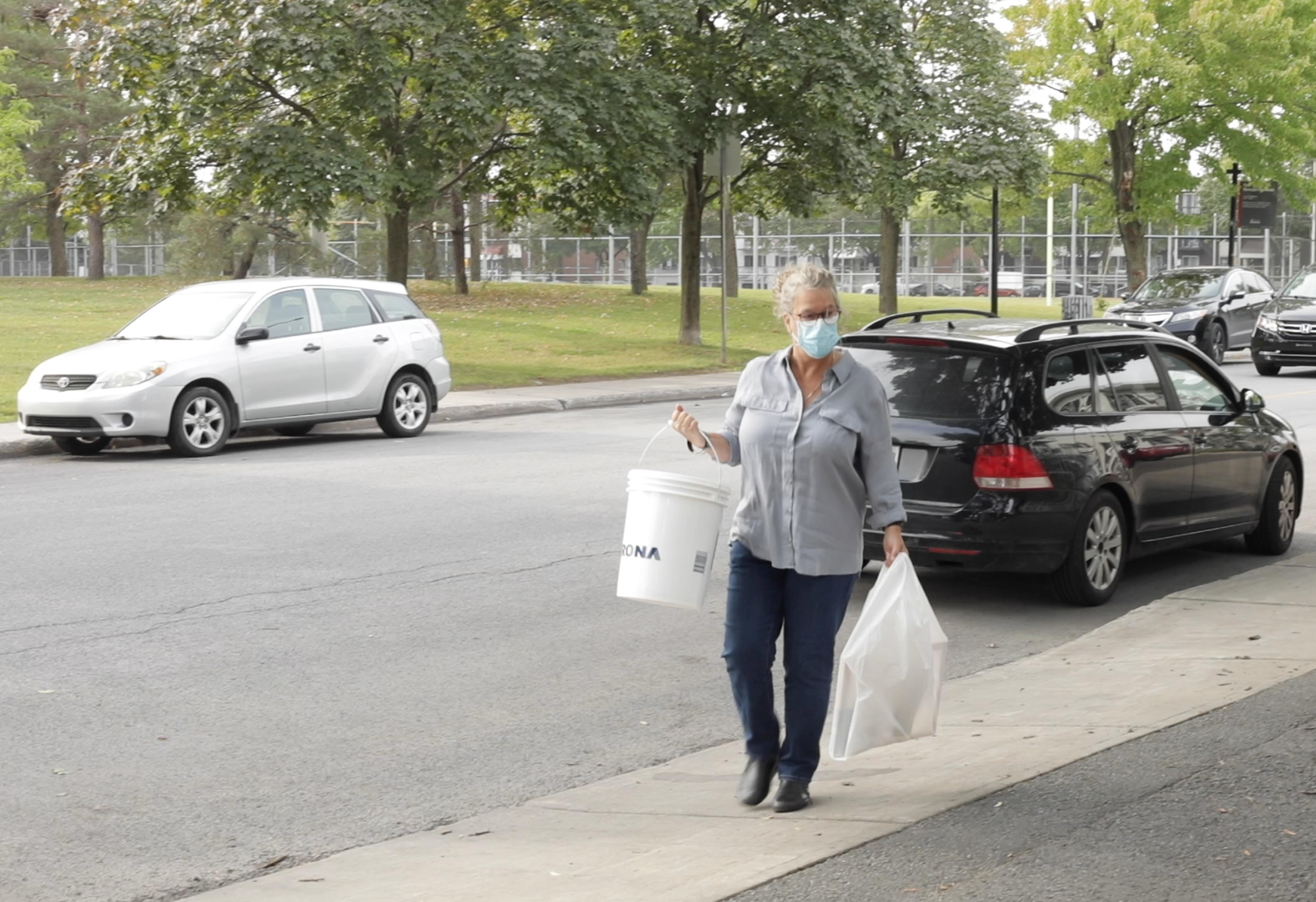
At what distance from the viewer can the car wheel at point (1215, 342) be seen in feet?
98.3

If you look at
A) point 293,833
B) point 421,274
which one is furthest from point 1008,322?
point 421,274

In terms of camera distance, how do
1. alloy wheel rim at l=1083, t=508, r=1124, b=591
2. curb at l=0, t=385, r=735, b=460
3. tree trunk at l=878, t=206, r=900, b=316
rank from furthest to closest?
tree trunk at l=878, t=206, r=900, b=316, curb at l=0, t=385, r=735, b=460, alloy wheel rim at l=1083, t=508, r=1124, b=591

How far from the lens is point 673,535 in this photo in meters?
5.42

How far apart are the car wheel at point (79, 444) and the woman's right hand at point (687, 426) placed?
455 inches

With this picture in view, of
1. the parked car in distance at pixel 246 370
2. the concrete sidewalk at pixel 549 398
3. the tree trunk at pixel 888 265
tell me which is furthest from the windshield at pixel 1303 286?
the parked car in distance at pixel 246 370

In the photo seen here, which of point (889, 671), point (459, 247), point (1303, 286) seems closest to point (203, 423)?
point (889, 671)

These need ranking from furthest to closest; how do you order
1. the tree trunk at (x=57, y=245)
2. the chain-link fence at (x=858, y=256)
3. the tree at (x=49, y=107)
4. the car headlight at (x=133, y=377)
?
1. the tree trunk at (x=57, y=245)
2. the chain-link fence at (x=858, y=256)
3. the tree at (x=49, y=107)
4. the car headlight at (x=133, y=377)

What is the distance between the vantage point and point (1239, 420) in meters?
10.3

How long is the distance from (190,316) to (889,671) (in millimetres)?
12641

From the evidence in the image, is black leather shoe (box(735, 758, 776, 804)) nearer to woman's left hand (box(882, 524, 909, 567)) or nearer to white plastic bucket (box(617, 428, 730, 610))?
white plastic bucket (box(617, 428, 730, 610))

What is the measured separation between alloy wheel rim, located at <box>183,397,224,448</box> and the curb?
283 millimetres

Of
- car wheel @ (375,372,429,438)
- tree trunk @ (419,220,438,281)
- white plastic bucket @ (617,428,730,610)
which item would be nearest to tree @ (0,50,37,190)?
tree trunk @ (419,220,438,281)

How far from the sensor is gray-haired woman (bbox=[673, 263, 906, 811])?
514cm

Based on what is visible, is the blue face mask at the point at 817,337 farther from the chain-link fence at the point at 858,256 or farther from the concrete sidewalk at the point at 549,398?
the chain-link fence at the point at 858,256
